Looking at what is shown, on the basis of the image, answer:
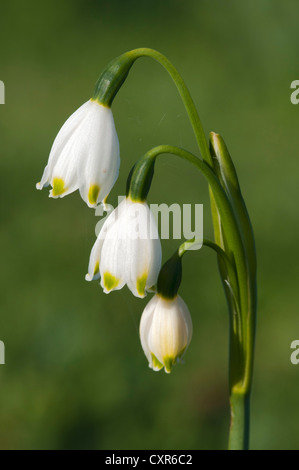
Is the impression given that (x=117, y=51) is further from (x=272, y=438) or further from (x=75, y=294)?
(x=272, y=438)

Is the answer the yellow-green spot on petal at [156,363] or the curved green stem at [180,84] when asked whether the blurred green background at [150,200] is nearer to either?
the yellow-green spot on petal at [156,363]

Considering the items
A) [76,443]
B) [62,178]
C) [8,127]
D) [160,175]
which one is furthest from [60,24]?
[62,178]

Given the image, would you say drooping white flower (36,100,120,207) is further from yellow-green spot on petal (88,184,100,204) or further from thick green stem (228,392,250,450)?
thick green stem (228,392,250,450)

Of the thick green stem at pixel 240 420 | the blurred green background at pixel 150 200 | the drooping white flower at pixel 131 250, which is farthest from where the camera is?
the blurred green background at pixel 150 200

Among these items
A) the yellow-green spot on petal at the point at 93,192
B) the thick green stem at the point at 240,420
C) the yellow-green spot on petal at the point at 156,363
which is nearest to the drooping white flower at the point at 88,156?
the yellow-green spot on petal at the point at 93,192

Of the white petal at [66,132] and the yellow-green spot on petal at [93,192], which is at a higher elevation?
the white petal at [66,132]

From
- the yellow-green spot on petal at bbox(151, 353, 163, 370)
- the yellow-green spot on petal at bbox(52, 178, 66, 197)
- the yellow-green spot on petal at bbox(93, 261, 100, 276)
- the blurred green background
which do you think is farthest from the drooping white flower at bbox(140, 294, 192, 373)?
the blurred green background
